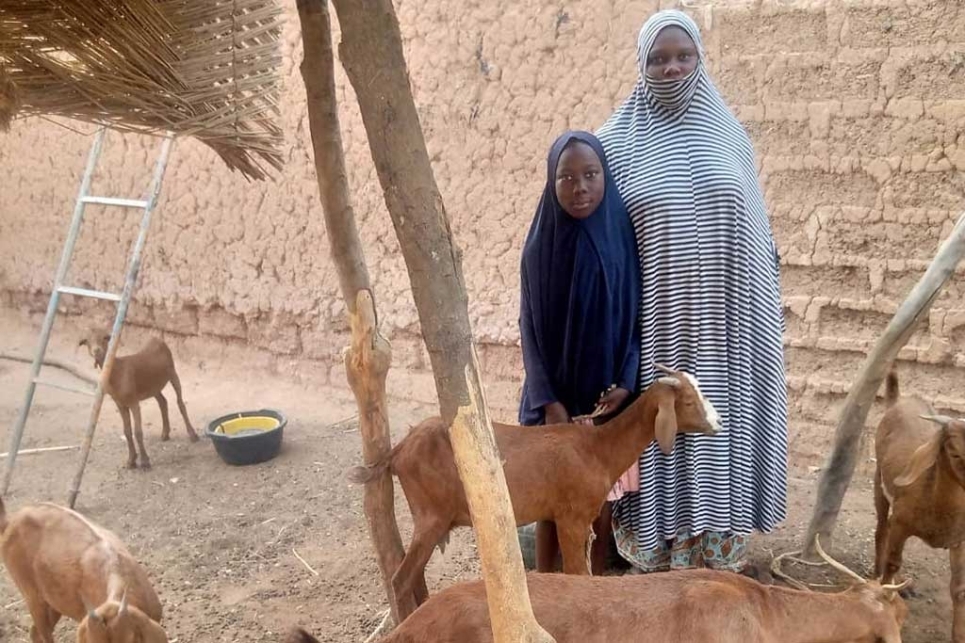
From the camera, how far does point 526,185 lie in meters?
5.74

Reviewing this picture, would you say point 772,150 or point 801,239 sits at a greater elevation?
point 772,150

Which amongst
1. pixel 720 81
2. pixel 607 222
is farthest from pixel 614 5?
pixel 607 222

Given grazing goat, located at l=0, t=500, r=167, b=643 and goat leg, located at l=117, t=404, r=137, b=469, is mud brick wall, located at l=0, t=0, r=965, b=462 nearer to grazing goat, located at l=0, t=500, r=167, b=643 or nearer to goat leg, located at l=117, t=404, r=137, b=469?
goat leg, located at l=117, t=404, r=137, b=469

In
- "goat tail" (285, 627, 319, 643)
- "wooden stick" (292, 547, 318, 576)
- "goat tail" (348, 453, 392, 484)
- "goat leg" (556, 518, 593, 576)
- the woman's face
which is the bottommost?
"wooden stick" (292, 547, 318, 576)

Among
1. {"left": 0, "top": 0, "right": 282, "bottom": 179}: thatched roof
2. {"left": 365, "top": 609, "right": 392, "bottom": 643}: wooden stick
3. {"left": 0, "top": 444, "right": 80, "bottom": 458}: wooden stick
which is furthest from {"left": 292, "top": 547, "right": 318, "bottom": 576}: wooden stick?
{"left": 0, "top": 444, "right": 80, "bottom": 458}: wooden stick

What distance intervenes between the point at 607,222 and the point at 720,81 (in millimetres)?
2200

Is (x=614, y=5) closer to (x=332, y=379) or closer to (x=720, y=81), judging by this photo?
(x=720, y=81)

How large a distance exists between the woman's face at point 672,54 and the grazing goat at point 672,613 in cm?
183

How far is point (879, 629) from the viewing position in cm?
235

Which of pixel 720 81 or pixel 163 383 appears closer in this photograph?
pixel 720 81

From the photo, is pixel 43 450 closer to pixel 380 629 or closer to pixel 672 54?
pixel 380 629

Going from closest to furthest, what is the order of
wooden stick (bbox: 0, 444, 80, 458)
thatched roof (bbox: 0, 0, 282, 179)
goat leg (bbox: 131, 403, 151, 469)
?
thatched roof (bbox: 0, 0, 282, 179), goat leg (bbox: 131, 403, 151, 469), wooden stick (bbox: 0, 444, 80, 458)

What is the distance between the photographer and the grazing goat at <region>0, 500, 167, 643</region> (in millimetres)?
2840

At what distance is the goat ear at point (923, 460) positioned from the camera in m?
3.08
